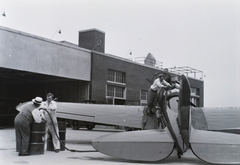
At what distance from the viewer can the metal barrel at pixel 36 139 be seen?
26.2 feet

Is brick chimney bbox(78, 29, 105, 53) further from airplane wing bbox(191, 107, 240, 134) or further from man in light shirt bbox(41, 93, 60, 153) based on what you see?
man in light shirt bbox(41, 93, 60, 153)

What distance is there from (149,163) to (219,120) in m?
4.34

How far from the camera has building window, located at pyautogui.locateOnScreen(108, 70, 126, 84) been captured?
1111 inches

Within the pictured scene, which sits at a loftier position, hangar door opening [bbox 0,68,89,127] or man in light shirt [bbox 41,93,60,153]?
hangar door opening [bbox 0,68,89,127]

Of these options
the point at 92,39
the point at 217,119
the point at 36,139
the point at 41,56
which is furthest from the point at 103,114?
the point at 92,39

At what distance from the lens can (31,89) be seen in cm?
3003

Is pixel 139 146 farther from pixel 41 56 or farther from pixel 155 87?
pixel 41 56

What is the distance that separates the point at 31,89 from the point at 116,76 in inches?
345

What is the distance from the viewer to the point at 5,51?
18312mm

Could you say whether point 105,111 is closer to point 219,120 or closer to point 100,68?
point 219,120

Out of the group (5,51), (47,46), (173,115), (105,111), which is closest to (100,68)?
(47,46)

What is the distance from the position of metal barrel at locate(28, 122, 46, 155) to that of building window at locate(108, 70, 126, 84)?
19941 mm

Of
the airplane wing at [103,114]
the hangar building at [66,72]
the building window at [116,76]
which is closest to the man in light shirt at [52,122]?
the airplane wing at [103,114]

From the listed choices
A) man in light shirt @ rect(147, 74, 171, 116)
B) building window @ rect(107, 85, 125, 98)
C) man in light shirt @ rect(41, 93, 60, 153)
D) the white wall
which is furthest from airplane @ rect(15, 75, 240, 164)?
building window @ rect(107, 85, 125, 98)
